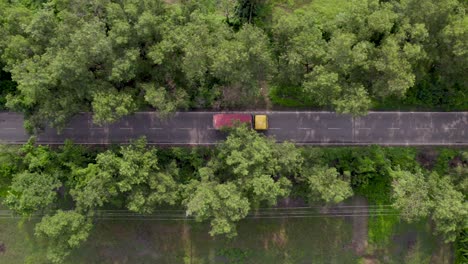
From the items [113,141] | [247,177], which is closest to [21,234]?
[113,141]

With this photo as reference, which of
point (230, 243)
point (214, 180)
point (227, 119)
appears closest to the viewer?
point (214, 180)

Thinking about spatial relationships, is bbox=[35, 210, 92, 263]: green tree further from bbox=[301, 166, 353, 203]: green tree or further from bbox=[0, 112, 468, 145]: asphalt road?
bbox=[301, 166, 353, 203]: green tree

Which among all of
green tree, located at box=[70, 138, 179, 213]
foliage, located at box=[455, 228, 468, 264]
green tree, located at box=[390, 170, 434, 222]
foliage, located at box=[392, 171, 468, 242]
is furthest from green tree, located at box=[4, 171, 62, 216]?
foliage, located at box=[455, 228, 468, 264]

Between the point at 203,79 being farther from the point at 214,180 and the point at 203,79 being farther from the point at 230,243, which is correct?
the point at 230,243

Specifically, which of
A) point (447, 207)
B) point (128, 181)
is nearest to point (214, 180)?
point (128, 181)

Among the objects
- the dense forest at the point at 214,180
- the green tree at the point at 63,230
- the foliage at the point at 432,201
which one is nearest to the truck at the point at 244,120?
the dense forest at the point at 214,180

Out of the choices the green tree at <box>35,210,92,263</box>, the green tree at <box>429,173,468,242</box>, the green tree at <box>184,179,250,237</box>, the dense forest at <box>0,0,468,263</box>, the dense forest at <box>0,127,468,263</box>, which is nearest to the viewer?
the green tree at <box>184,179,250,237</box>
